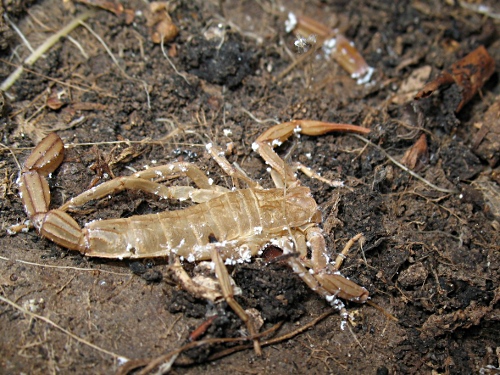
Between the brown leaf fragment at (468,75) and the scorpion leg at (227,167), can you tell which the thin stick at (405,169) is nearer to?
the brown leaf fragment at (468,75)

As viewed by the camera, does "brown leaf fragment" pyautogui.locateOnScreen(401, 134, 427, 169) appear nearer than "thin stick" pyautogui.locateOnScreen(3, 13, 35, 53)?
Yes

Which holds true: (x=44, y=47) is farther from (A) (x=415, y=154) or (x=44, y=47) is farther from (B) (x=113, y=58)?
(A) (x=415, y=154)

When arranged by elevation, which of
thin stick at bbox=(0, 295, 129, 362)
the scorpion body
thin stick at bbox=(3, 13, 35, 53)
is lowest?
thin stick at bbox=(0, 295, 129, 362)

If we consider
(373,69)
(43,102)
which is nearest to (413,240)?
(373,69)

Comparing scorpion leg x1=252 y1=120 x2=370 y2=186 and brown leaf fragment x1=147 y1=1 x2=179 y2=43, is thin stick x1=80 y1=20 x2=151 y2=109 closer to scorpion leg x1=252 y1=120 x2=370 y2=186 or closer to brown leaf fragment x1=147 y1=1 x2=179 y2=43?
brown leaf fragment x1=147 y1=1 x2=179 y2=43

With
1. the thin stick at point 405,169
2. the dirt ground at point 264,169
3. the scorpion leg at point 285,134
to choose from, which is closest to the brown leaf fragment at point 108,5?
the dirt ground at point 264,169

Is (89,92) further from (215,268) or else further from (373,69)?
(373,69)

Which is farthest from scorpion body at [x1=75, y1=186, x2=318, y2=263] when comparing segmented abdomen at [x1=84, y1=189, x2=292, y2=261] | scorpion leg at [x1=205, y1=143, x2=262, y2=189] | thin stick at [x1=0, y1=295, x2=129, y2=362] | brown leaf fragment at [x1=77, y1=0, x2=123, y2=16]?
brown leaf fragment at [x1=77, y1=0, x2=123, y2=16]
